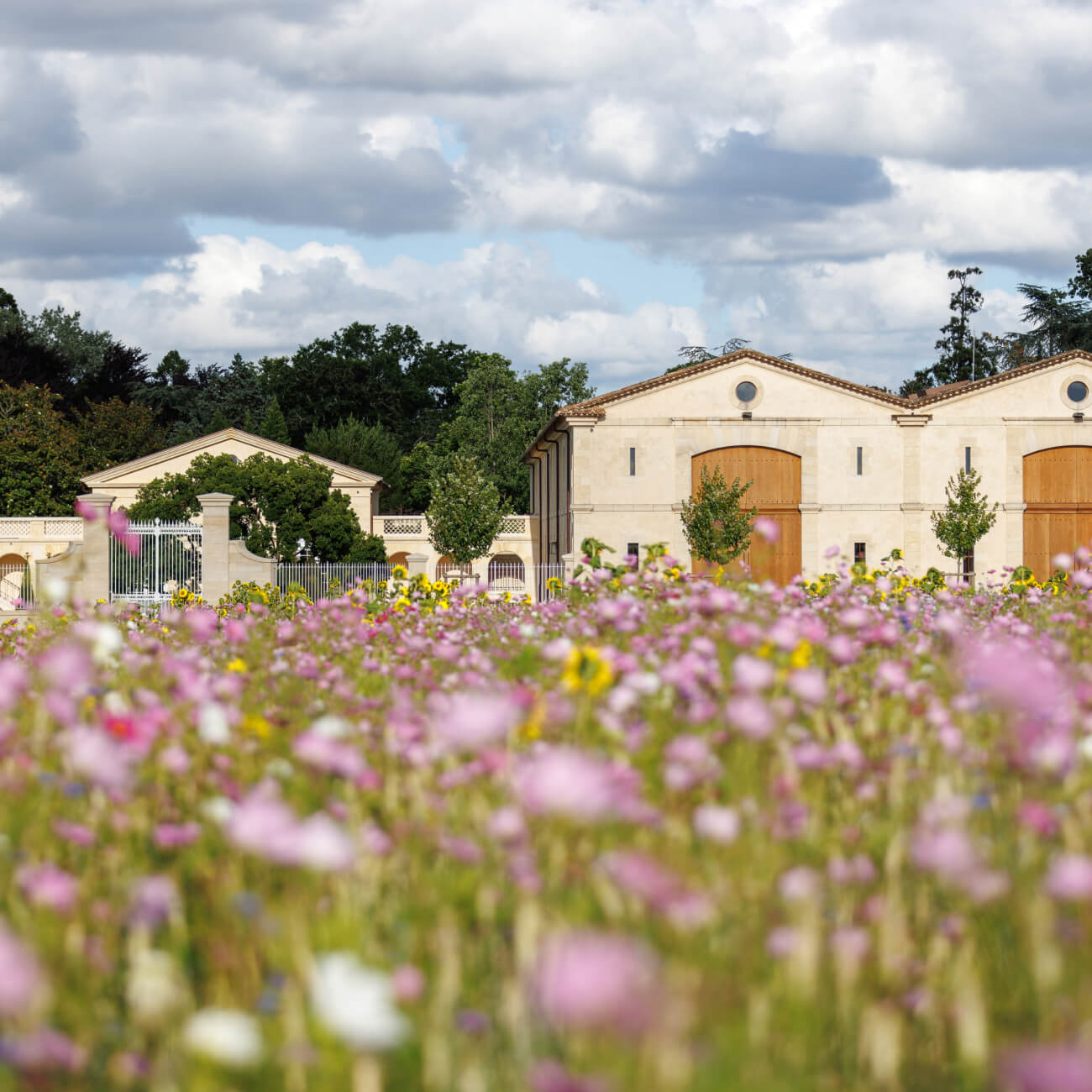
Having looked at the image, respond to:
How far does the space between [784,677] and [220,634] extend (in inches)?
154

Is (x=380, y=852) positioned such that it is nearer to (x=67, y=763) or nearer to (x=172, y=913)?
(x=172, y=913)

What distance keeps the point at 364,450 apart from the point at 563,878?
60.4 m

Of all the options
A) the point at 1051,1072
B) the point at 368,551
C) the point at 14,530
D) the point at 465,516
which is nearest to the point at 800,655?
the point at 1051,1072

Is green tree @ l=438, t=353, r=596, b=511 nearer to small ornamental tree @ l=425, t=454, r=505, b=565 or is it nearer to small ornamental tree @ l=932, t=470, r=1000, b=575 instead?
small ornamental tree @ l=425, t=454, r=505, b=565

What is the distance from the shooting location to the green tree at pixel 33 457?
4959cm

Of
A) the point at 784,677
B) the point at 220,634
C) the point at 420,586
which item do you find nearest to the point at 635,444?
the point at 420,586

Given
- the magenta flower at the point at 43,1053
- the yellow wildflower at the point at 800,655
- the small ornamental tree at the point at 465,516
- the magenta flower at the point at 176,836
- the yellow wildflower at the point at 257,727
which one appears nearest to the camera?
the magenta flower at the point at 43,1053

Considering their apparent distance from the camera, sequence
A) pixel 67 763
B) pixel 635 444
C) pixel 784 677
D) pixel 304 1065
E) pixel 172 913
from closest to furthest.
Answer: pixel 304 1065 < pixel 172 913 < pixel 67 763 < pixel 784 677 < pixel 635 444

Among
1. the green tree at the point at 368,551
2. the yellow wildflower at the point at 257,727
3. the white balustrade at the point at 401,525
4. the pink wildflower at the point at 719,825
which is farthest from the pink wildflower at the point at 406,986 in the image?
the white balustrade at the point at 401,525

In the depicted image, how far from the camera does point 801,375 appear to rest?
40.8m

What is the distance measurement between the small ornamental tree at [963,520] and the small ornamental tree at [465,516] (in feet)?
48.9

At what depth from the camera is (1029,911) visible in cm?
243

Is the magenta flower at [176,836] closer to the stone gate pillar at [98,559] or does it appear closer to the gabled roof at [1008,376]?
the stone gate pillar at [98,559]

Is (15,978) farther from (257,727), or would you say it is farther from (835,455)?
(835,455)
